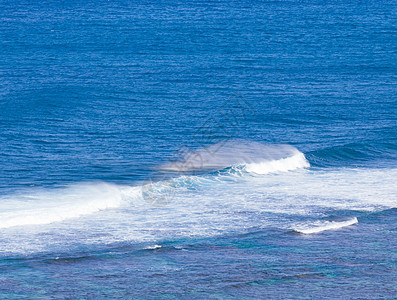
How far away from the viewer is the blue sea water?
10414 mm

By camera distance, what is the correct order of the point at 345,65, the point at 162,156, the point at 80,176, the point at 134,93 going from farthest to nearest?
the point at 345,65 → the point at 134,93 → the point at 162,156 → the point at 80,176

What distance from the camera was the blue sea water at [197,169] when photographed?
34.2ft

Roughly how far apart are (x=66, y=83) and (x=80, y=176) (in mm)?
14696

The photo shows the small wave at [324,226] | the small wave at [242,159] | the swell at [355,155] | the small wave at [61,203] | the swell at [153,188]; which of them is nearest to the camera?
the small wave at [324,226]

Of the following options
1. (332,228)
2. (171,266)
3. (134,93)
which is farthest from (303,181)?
(134,93)

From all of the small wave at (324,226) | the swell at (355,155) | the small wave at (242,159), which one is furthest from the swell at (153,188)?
the small wave at (324,226)

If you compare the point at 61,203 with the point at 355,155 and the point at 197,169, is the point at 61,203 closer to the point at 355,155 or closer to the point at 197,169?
the point at 197,169

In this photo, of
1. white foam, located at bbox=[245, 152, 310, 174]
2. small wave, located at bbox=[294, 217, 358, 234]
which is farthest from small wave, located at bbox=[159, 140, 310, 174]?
small wave, located at bbox=[294, 217, 358, 234]

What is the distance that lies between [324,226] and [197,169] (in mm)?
6320

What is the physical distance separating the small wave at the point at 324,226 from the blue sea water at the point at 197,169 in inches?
2.1

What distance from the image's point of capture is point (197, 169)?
60.9 feet

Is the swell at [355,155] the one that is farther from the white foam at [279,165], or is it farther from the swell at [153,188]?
the swell at [153,188]

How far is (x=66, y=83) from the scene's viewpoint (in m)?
31.4

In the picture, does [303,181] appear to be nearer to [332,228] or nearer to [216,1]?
[332,228]
